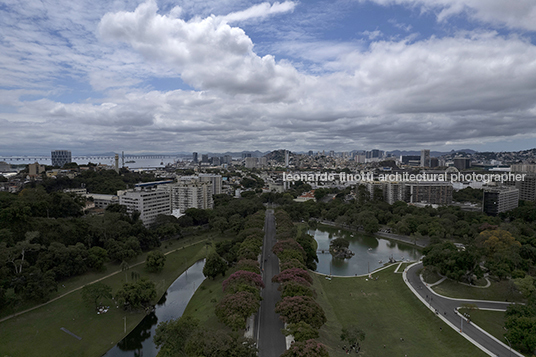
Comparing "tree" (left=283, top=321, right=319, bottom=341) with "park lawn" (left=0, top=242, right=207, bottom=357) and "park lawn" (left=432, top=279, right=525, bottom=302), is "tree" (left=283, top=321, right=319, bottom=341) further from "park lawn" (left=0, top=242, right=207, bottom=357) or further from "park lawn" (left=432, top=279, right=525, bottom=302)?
"park lawn" (left=432, top=279, right=525, bottom=302)

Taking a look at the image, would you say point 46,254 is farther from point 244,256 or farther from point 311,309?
point 311,309

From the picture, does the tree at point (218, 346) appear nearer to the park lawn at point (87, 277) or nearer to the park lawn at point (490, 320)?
the park lawn at point (87, 277)

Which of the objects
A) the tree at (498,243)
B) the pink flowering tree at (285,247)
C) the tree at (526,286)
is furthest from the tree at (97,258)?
the tree at (498,243)

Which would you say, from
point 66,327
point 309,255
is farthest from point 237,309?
point 309,255

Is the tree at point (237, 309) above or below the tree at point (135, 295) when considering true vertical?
above

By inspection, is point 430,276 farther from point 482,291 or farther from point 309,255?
point 309,255
